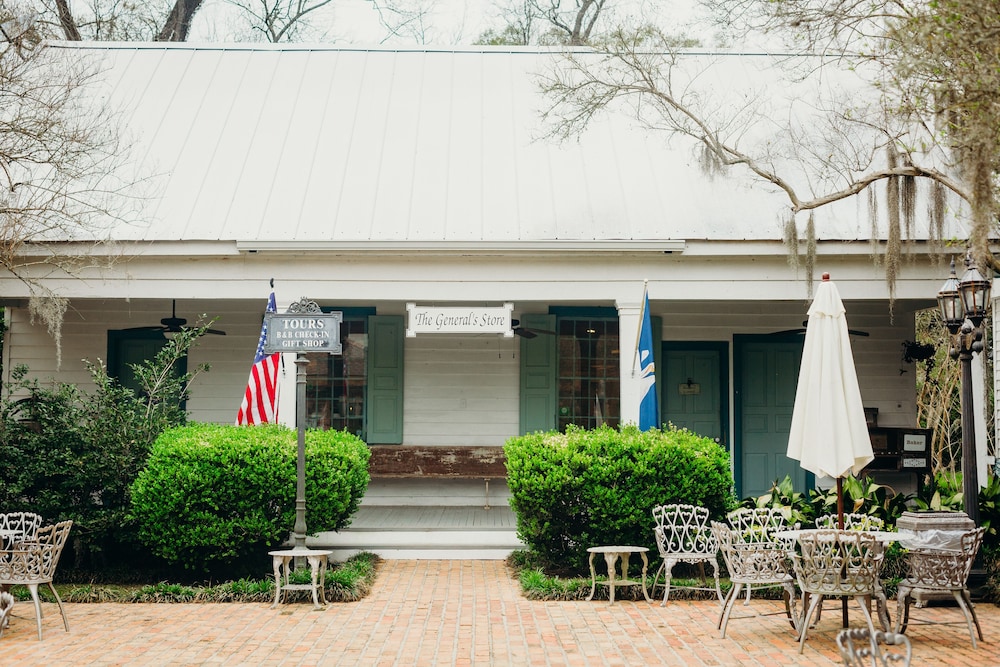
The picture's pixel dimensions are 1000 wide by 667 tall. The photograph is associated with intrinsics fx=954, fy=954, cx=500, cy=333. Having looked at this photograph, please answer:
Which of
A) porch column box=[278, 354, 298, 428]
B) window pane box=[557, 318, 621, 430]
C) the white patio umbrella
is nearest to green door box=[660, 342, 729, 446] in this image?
window pane box=[557, 318, 621, 430]

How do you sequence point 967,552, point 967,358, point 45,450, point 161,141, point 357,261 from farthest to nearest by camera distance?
point 161,141 → point 357,261 → point 45,450 → point 967,358 → point 967,552

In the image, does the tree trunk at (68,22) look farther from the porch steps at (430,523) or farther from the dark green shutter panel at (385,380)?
the porch steps at (430,523)

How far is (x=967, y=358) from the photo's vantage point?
767 cm

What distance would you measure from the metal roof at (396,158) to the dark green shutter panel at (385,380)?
1868 millimetres

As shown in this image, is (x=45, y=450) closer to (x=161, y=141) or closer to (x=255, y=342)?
(x=255, y=342)

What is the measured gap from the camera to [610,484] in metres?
8.43

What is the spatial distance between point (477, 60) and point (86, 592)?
9.03 m

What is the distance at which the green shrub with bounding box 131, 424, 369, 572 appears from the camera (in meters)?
8.20

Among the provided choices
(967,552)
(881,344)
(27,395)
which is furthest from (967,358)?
(27,395)

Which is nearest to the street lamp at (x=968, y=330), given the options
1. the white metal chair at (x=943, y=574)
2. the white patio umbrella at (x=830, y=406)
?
the white metal chair at (x=943, y=574)

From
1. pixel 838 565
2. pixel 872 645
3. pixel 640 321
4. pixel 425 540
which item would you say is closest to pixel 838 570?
pixel 838 565

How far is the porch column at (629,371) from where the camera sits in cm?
977

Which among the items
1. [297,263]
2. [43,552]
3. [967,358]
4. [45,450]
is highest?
[297,263]

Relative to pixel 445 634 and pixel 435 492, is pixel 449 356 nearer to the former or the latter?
pixel 435 492
